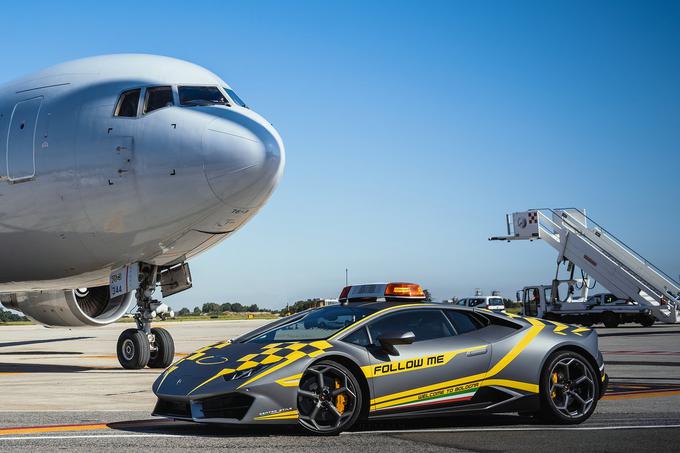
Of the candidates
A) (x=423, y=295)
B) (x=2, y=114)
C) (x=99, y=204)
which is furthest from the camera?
(x=2, y=114)

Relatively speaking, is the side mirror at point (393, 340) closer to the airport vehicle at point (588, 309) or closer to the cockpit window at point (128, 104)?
the cockpit window at point (128, 104)

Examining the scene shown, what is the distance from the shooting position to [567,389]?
783cm

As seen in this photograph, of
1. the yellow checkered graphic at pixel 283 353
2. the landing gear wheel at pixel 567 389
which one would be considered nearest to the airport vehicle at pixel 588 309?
the landing gear wheel at pixel 567 389

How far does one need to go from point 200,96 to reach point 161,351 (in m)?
4.22

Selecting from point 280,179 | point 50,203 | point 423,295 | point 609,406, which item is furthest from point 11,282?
point 609,406

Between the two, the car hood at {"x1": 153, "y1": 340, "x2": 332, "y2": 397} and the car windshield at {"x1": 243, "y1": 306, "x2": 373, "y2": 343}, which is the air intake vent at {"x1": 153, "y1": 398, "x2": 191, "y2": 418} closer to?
the car hood at {"x1": 153, "y1": 340, "x2": 332, "y2": 397}

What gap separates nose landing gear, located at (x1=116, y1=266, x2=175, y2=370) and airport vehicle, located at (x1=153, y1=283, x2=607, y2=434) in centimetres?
645

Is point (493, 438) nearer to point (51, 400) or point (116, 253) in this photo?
point (51, 400)

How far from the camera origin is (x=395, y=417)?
7.26m

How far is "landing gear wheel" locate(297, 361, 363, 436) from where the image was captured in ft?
22.6

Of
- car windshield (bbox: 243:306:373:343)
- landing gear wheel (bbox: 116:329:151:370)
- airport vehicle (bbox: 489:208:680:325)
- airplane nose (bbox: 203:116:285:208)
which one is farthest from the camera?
airport vehicle (bbox: 489:208:680:325)

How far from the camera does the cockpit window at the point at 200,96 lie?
13367 mm

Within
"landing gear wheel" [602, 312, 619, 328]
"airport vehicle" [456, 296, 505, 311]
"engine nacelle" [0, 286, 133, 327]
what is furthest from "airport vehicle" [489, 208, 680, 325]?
"engine nacelle" [0, 286, 133, 327]

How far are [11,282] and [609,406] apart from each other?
10700 mm
